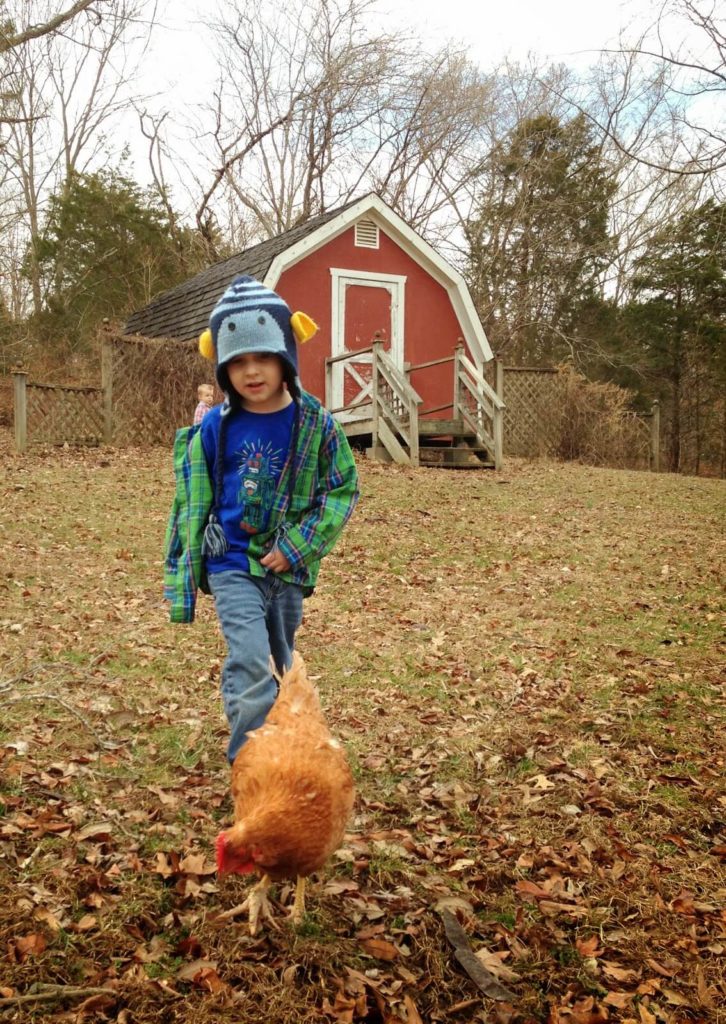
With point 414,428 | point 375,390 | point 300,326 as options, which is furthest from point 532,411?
point 300,326

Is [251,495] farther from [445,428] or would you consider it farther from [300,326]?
[445,428]

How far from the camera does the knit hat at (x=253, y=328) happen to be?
2.81 m

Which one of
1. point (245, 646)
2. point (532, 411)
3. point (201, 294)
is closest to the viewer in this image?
point (245, 646)

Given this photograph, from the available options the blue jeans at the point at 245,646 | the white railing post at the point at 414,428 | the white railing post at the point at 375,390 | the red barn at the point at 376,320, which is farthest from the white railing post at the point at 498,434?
the blue jeans at the point at 245,646

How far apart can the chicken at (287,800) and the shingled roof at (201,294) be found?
13.1 metres

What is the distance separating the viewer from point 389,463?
14305mm

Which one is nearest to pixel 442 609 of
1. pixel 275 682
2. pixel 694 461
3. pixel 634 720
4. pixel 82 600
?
pixel 634 720

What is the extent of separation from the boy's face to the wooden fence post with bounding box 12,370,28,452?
10679 millimetres

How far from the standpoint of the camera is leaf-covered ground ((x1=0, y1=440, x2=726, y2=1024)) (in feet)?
7.73

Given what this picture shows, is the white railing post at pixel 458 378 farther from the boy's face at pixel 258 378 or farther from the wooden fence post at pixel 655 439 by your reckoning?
the boy's face at pixel 258 378

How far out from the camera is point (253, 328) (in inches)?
111

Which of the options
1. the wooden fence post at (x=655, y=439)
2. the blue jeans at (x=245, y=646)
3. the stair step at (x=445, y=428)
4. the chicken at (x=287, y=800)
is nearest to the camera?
the chicken at (x=287, y=800)

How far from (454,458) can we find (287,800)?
13130mm

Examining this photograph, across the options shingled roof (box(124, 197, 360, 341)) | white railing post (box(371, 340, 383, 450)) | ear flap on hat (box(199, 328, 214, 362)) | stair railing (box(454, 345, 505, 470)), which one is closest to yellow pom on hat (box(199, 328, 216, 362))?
ear flap on hat (box(199, 328, 214, 362))
